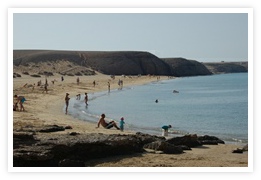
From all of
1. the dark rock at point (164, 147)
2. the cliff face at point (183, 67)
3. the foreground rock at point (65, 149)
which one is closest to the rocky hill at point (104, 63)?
the cliff face at point (183, 67)

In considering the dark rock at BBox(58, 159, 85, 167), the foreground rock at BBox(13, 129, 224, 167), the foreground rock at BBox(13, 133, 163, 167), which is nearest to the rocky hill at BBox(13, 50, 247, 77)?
the foreground rock at BBox(13, 129, 224, 167)

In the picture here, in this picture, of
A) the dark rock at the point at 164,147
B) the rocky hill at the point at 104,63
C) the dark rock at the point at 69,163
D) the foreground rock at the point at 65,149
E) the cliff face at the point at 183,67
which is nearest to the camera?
the foreground rock at the point at 65,149

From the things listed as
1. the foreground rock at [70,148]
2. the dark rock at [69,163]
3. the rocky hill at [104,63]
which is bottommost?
the dark rock at [69,163]

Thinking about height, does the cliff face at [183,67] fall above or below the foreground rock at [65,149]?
above

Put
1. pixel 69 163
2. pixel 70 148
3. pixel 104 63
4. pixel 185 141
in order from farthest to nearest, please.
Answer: pixel 104 63 < pixel 185 141 < pixel 70 148 < pixel 69 163

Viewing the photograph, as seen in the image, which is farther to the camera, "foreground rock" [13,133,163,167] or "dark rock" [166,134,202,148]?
"dark rock" [166,134,202,148]

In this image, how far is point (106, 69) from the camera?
10975 centimetres

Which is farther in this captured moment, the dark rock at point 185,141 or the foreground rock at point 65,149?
the dark rock at point 185,141

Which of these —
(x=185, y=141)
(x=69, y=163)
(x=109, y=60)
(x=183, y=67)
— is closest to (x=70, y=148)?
(x=69, y=163)

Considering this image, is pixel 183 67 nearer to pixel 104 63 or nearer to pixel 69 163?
pixel 104 63

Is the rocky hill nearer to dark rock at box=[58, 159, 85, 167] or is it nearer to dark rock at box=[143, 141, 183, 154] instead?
dark rock at box=[143, 141, 183, 154]

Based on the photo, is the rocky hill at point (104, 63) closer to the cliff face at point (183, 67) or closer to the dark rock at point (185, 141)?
the cliff face at point (183, 67)

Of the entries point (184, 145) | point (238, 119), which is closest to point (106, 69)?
point (238, 119)
